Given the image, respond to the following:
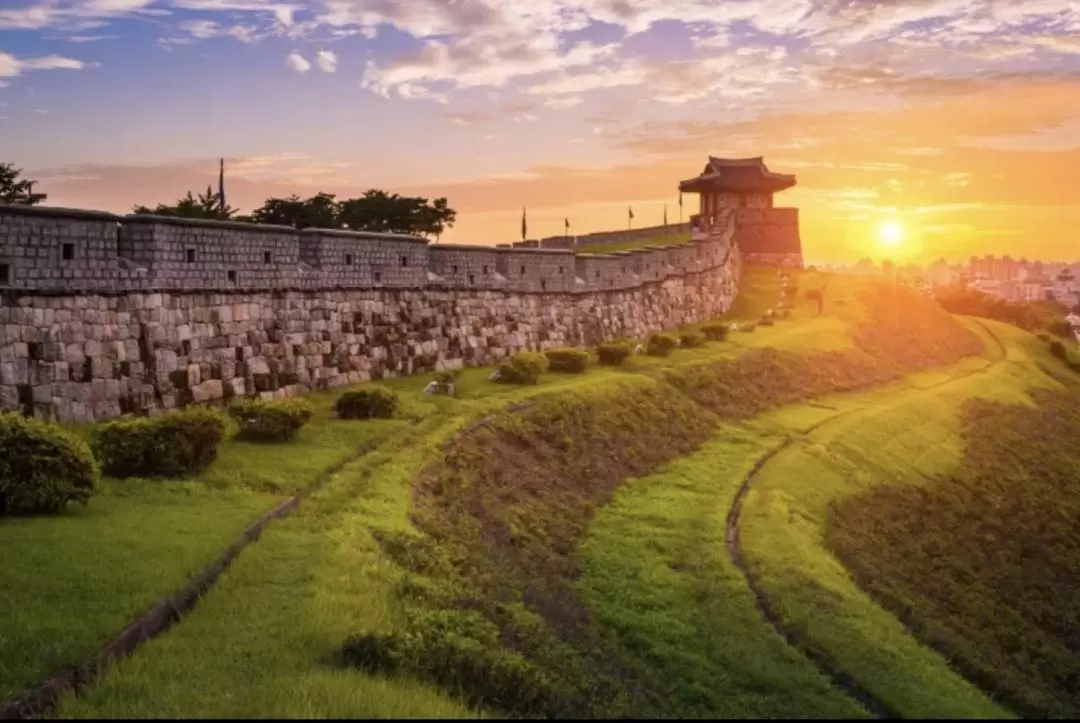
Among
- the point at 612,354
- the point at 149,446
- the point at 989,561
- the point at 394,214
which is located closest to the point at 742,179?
the point at 394,214

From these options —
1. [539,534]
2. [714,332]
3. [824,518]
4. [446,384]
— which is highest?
[714,332]

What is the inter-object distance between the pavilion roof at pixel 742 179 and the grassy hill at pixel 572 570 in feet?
135

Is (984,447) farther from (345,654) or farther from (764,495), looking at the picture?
(345,654)

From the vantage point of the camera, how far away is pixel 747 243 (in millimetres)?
70125

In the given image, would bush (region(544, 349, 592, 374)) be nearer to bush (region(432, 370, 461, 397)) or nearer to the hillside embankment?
the hillside embankment

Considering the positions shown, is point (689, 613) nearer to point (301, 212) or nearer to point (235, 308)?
point (235, 308)

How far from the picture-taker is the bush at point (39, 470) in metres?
12.8

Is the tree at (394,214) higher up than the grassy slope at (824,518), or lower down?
higher up

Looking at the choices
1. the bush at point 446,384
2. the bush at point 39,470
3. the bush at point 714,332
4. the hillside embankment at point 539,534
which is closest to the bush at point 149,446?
the bush at point 39,470

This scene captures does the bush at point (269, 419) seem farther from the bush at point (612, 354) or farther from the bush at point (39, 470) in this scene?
the bush at point (612, 354)

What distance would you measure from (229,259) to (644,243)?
42015mm

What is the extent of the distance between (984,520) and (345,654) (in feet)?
67.2

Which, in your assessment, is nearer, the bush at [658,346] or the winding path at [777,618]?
the winding path at [777,618]

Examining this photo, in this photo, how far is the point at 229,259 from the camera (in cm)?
2102
